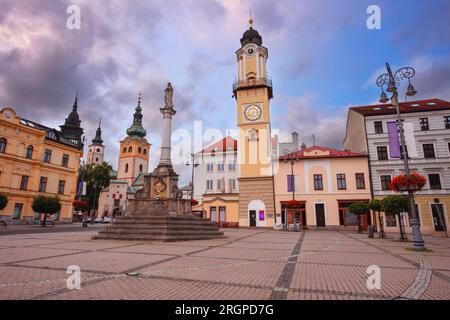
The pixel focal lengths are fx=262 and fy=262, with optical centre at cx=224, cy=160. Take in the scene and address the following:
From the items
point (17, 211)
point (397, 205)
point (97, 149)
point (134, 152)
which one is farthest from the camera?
point (97, 149)

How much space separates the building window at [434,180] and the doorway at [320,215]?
11.0m

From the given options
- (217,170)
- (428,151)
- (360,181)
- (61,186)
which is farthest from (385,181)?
(61,186)

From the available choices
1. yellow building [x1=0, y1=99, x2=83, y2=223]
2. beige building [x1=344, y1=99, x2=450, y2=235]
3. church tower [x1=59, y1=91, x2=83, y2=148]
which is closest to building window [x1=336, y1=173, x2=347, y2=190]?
beige building [x1=344, y1=99, x2=450, y2=235]

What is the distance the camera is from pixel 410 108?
29.9 meters

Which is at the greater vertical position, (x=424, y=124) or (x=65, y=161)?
(x=424, y=124)

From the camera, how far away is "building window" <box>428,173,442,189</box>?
27.1m

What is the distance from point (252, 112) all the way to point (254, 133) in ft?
9.84

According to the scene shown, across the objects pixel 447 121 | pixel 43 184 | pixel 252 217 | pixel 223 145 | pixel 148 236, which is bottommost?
pixel 148 236

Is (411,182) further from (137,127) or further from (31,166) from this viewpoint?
(137,127)

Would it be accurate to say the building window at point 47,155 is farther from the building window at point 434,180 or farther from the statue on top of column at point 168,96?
the building window at point 434,180

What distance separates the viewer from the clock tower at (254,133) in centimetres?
3169

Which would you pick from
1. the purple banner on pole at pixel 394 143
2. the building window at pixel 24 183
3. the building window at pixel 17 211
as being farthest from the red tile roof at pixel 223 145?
the purple banner on pole at pixel 394 143

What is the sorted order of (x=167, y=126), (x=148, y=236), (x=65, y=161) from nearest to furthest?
(x=148, y=236) → (x=167, y=126) → (x=65, y=161)
